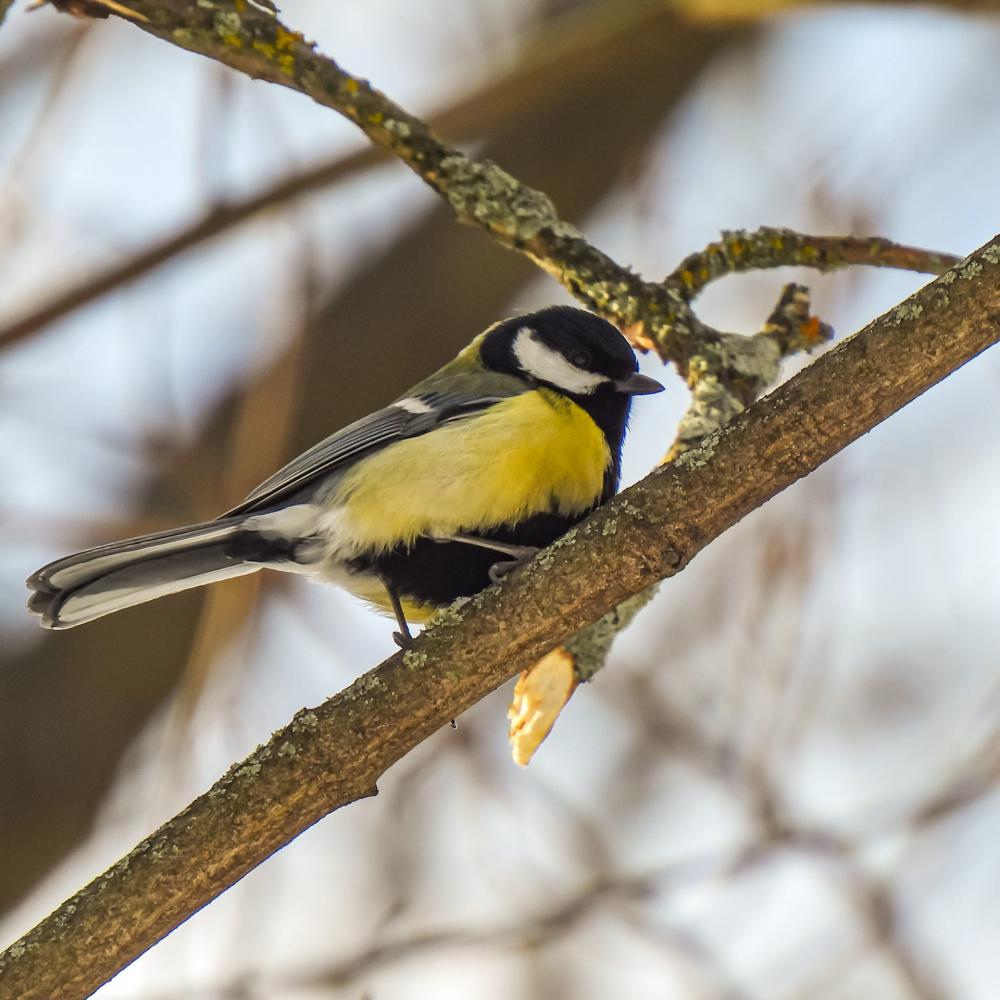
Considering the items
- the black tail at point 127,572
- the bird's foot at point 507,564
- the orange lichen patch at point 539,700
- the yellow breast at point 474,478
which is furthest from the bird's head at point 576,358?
the black tail at point 127,572

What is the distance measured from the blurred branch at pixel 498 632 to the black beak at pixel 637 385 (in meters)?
1.09

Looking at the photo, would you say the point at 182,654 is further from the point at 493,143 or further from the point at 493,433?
the point at 493,143

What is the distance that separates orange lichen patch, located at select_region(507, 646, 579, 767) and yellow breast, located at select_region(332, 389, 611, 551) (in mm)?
331

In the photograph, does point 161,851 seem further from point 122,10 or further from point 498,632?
point 122,10

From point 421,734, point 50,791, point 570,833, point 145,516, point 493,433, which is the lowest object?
point 421,734

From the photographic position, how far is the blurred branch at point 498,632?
1925 mm

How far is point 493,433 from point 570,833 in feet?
4.54

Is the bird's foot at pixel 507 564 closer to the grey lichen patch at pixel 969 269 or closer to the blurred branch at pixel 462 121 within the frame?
the grey lichen patch at pixel 969 269

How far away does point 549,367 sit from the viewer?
127 inches

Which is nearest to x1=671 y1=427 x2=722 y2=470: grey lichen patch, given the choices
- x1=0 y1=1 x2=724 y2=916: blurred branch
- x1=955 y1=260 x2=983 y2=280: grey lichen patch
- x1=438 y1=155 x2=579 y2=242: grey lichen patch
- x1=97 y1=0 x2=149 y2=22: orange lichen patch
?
x1=955 y1=260 x2=983 y2=280: grey lichen patch

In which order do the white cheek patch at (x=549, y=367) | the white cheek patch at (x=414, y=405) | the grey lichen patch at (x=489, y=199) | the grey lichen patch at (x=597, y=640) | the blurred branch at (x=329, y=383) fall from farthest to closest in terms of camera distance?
1. the blurred branch at (x=329, y=383)
2. the white cheek patch at (x=549, y=367)
3. the white cheek patch at (x=414, y=405)
4. the grey lichen patch at (x=489, y=199)
5. the grey lichen patch at (x=597, y=640)

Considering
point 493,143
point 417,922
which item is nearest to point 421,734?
point 417,922

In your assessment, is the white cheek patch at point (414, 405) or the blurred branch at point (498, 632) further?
the white cheek patch at point (414, 405)

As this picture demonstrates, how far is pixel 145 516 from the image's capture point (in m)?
3.92
